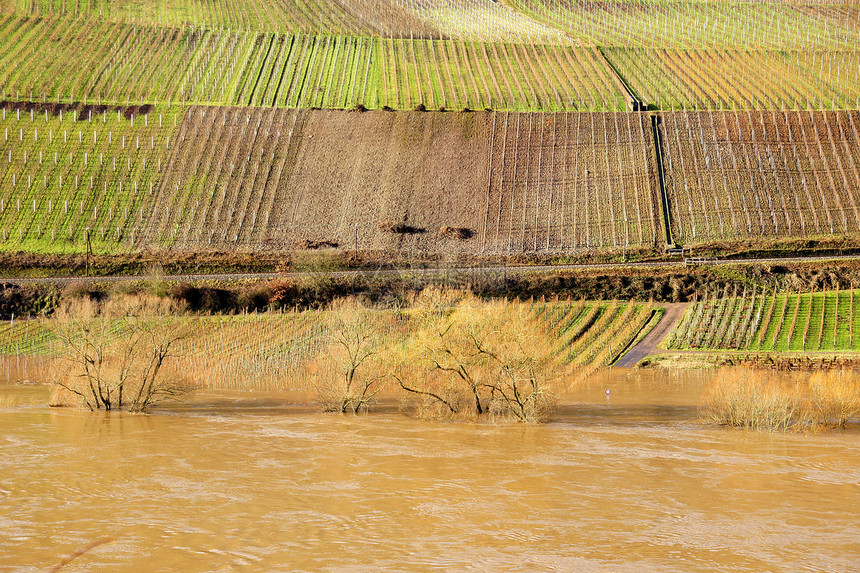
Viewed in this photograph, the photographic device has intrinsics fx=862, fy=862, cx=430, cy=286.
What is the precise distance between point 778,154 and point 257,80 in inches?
2412

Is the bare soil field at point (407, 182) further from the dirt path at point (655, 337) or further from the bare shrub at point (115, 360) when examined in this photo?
the bare shrub at point (115, 360)

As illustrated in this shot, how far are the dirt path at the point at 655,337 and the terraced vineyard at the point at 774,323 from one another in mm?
780

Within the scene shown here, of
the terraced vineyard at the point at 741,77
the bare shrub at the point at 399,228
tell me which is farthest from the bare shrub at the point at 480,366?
the terraced vineyard at the point at 741,77

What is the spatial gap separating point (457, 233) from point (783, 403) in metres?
47.0

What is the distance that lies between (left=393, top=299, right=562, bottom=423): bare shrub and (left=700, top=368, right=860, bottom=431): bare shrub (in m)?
7.62

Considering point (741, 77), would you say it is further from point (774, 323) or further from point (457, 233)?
point (774, 323)

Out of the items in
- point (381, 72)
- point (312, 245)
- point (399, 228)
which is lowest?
point (312, 245)

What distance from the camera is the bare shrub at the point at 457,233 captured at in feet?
263

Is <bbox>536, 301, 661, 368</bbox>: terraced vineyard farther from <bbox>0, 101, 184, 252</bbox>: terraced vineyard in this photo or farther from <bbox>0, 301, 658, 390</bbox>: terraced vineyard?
<bbox>0, 101, 184, 252</bbox>: terraced vineyard

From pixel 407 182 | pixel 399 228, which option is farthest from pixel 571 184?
pixel 399 228

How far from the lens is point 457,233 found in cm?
8056

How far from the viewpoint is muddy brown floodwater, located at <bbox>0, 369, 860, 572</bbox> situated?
2166 cm

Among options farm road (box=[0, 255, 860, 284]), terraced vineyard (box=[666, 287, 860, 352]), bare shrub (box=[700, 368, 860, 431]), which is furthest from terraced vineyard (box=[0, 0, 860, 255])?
bare shrub (box=[700, 368, 860, 431])

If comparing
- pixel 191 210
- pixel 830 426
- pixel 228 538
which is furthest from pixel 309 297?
pixel 228 538
